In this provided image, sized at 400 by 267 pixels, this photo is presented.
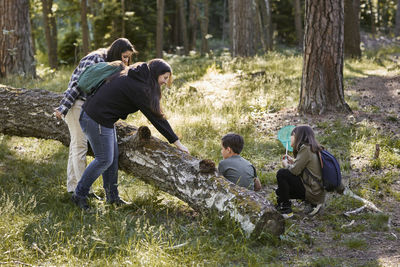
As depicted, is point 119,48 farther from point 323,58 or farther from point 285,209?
point 323,58

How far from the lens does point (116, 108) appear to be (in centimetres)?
473

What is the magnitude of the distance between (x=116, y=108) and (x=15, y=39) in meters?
8.83

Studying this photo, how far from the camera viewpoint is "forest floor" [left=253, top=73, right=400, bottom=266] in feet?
13.2

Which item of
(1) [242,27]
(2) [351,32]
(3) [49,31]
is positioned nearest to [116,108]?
(1) [242,27]

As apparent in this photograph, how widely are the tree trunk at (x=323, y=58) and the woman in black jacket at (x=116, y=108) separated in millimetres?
4656

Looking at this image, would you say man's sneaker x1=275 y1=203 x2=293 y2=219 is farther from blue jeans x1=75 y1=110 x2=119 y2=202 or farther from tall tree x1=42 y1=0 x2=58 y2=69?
tall tree x1=42 y1=0 x2=58 y2=69

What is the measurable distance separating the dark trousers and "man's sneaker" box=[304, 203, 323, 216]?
158mm

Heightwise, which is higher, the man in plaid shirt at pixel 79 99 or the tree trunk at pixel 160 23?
the tree trunk at pixel 160 23

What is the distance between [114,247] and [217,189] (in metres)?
1.30

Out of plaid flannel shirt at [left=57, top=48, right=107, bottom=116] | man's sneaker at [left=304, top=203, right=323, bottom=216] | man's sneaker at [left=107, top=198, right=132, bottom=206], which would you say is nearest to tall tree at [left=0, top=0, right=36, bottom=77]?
plaid flannel shirt at [left=57, top=48, right=107, bottom=116]

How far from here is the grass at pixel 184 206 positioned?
12.6 ft

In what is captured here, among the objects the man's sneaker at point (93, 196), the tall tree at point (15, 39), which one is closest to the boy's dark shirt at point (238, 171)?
the man's sneaker at point (93, 196)

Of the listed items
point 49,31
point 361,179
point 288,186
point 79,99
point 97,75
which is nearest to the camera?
point 97,75

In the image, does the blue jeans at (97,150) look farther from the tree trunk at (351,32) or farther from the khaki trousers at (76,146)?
the tree trunk at (351,32)
